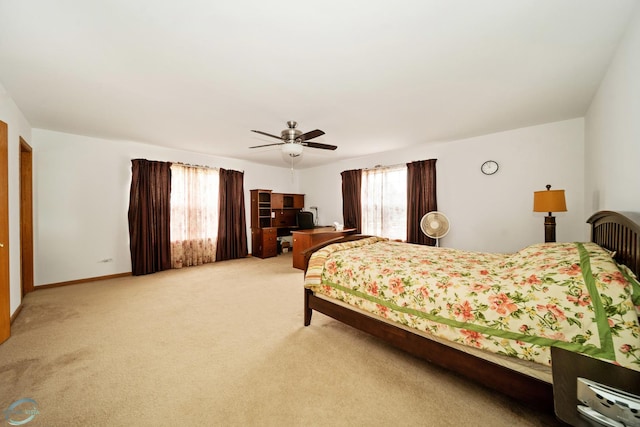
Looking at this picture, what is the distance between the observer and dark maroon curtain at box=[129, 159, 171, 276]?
432 centimetres

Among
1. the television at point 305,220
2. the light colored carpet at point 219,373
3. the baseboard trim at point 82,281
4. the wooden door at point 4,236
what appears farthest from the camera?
the television at point 305,220

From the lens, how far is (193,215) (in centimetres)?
508

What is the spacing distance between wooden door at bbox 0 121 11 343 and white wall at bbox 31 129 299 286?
5.97ft

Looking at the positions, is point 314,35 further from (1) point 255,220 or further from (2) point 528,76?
(1) point 255,220

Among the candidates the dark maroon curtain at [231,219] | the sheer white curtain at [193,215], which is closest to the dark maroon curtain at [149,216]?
the sheer white curtain at [193,215]

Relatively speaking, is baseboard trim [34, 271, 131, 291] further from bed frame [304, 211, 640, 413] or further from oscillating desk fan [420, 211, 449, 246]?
oscillating desk fan [420, 211, 449, 246]

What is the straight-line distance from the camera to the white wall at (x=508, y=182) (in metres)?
3.32

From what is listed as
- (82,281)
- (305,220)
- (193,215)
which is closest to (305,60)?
(305,220)

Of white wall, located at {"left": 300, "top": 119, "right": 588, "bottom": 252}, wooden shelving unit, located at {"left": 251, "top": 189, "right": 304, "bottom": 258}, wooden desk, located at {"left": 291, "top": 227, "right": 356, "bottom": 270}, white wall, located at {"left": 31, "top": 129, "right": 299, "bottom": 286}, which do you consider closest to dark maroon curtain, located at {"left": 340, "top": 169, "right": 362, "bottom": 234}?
wooden desk, located at {"left": 291, "top": 227, "right": 356, "bottom": 270}

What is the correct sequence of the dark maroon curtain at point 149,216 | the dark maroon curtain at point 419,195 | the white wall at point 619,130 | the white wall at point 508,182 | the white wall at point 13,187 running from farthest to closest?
the dark maroon curtain at point 419,195 < the dark maroon curtain at point 149,216 < the white wall at point 508,182 < the white wall at point 13,187 < the white wall at point 619,130

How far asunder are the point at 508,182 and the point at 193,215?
580 centimetres

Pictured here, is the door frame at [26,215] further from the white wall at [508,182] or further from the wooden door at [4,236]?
the white wall at [508,182]

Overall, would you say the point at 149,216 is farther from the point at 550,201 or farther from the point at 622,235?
the point at 550,201

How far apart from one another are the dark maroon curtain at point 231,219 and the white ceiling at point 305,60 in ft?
7.31
